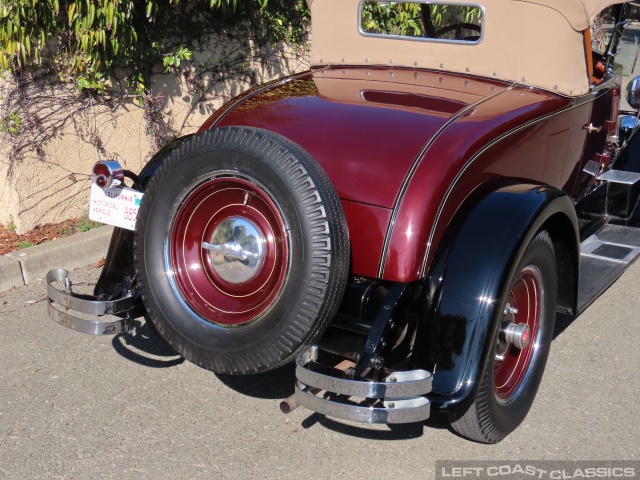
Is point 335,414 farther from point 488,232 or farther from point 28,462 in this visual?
point 28,462

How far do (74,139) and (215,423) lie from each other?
2.91m

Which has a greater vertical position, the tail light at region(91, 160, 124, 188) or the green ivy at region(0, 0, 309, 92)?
the green ivy at region(0, 0, 309, 92)

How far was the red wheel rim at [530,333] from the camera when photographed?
3238 millimetres

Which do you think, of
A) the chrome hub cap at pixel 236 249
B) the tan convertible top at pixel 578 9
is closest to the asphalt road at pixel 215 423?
the chrome hub cap at pixel 236 249

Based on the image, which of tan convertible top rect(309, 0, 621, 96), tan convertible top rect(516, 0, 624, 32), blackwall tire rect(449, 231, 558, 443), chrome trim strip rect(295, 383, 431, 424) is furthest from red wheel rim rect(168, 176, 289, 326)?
tan convertible top rect(516, 0, 624, 32)

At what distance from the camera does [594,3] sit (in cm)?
374

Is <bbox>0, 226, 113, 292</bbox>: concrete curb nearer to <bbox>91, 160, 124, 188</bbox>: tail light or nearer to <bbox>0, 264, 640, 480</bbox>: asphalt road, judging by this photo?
<bbox>0, 264, 640, 480</bbox>: asphalt road

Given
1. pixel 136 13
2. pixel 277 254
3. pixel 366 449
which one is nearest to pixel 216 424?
pixel 366 449

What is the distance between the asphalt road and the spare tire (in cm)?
45

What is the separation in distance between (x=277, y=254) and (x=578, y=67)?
6.44 ft

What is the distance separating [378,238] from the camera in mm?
2980

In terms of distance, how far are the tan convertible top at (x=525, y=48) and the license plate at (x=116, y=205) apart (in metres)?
1.58

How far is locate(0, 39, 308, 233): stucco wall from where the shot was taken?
5254 mm

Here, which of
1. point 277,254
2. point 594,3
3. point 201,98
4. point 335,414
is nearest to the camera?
point 335,414
